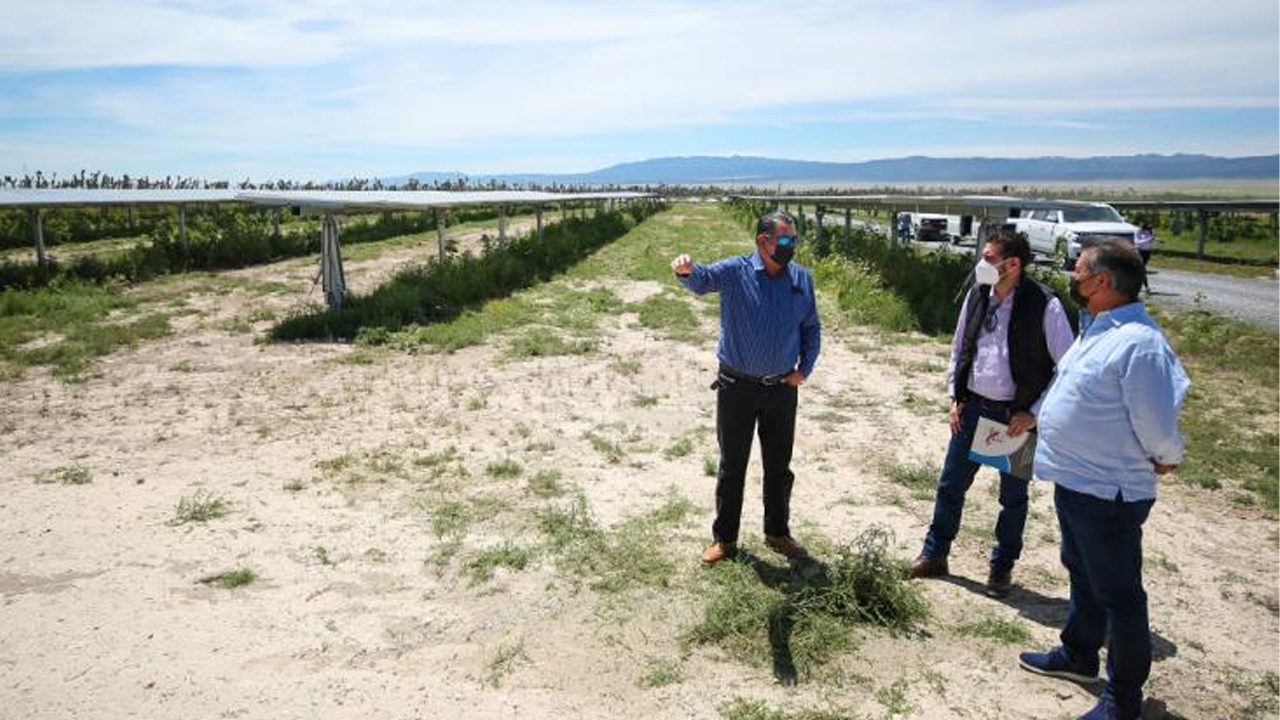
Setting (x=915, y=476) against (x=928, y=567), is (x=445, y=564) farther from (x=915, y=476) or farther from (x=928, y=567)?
(x=915, y=476)

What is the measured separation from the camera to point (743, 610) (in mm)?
4098

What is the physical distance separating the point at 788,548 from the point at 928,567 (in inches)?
31.6

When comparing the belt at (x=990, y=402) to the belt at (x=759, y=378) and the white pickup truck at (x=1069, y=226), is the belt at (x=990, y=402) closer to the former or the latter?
the belt at (x=759, y=378)

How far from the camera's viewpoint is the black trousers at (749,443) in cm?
441

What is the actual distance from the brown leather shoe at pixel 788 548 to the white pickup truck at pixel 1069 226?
56.9ft

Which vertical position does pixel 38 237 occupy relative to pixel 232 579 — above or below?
above

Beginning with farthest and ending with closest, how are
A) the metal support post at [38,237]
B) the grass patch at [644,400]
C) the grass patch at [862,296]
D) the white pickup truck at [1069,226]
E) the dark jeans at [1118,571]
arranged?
the white pickup truck at [1069,226]
the metal support post at [38,237]
the grass patch at [862,296]
the grass patch at [644,400]
the dark jeans at [1118,571]

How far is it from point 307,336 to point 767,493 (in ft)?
29.4

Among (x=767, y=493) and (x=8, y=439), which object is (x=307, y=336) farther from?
(x=767, y=493)

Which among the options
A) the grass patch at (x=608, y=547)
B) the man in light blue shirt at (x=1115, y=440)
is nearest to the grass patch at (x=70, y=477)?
the grass patch at (x=608, y=547)

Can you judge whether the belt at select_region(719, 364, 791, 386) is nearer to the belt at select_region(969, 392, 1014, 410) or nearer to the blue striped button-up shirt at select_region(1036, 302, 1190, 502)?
the belt at select_region(969, 392, 1014, 410)

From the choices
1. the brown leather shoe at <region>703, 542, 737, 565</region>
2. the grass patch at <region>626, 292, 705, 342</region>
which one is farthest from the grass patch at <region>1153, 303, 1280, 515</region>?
the grass patch at <region>626, 292, 705, 342</region>

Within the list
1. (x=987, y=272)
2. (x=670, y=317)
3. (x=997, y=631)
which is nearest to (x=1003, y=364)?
(x=987, y=272)

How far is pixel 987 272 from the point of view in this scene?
4.00 m
